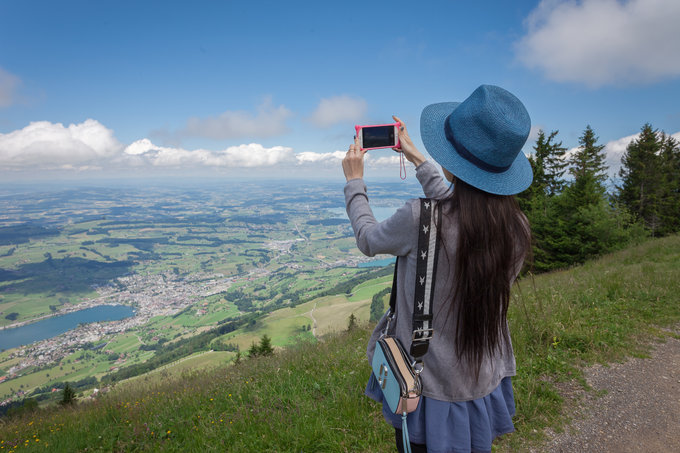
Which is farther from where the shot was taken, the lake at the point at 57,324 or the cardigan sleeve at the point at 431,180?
the lake at the point at 57,324

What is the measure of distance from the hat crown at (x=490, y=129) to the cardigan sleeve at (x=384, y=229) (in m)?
0.35

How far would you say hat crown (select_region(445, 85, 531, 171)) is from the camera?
1169 millimetres

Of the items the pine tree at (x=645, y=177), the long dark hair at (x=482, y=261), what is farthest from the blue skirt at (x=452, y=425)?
the pine tree at (x=645, y=177)

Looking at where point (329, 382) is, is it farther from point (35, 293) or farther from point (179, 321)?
point (35, 293)

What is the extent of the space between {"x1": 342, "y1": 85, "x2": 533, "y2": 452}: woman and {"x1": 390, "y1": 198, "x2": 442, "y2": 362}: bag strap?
1.3 inches

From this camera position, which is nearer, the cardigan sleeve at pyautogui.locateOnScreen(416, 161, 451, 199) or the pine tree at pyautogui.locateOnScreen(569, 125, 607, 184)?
the cardigan sleeve at pyautogui.locateOnScreen(416, 161, 451, 199)

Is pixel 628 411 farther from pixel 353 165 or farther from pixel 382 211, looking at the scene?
pixel 382 211

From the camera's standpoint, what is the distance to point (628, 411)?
3.22 m

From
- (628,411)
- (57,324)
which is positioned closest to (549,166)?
(628,411)

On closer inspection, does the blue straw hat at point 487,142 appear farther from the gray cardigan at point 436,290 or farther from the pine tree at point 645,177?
the pine tree at point 645,177

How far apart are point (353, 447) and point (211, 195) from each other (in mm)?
203040

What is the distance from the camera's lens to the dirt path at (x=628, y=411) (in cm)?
284

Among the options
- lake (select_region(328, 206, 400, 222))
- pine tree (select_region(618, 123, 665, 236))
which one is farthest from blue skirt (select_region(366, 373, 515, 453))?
pine tree (select_region(618, 123, 665, 236))

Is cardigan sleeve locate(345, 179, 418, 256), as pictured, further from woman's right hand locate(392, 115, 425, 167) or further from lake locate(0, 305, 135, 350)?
lake locate(0, 305, 135, 350)
